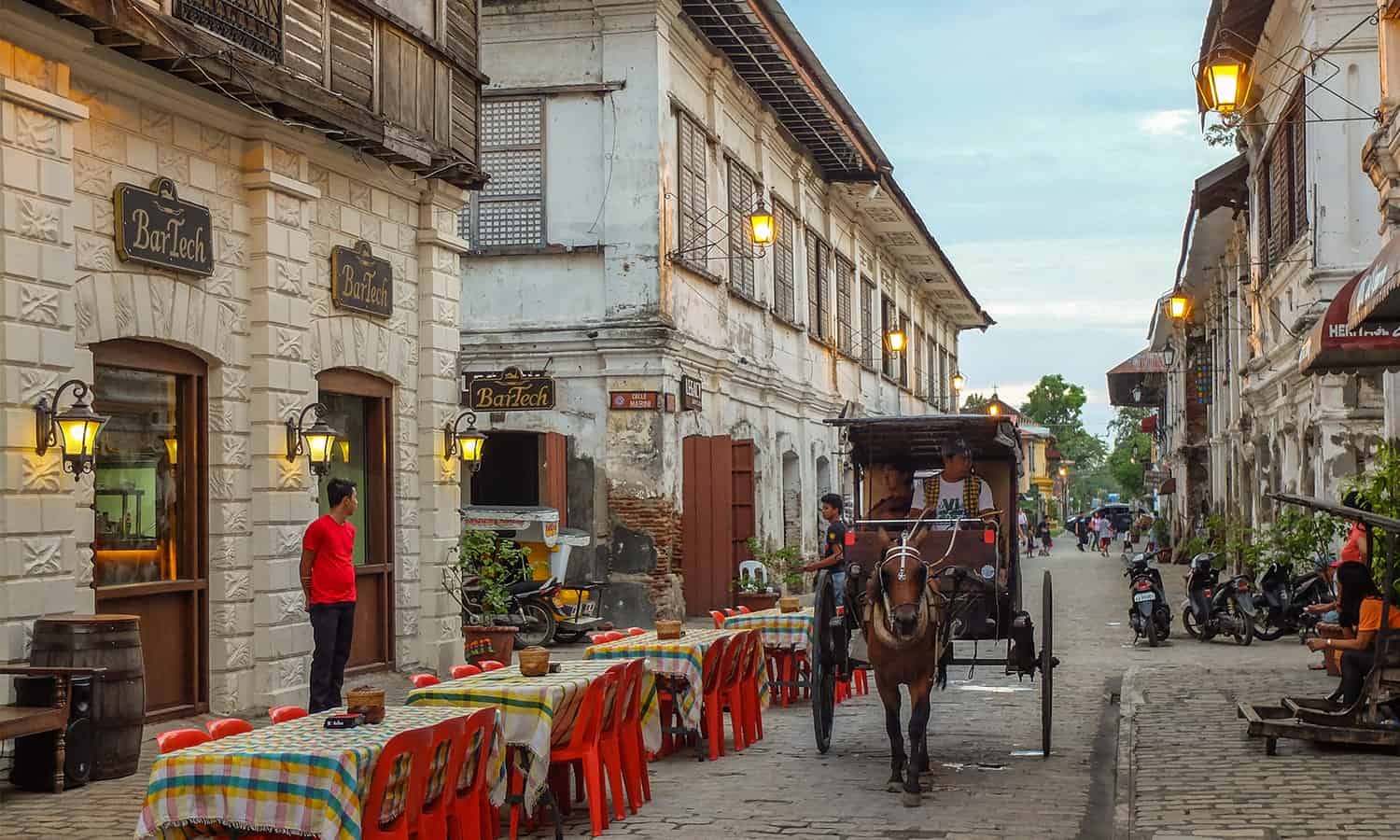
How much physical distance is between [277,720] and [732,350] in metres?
17.7

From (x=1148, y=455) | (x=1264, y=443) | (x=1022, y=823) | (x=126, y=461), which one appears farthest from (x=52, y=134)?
(x=1148, y=455)

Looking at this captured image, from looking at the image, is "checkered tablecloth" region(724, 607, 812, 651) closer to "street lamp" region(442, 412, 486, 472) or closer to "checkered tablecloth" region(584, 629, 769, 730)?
"checkered tablecloth" region(584, 629, 769, 730)

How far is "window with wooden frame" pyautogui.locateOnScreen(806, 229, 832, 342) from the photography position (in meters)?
30.8

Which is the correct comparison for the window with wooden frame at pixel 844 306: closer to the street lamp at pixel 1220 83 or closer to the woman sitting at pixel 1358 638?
the street lamp at pixel 1220 83

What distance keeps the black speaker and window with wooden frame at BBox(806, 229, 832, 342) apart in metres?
21.9

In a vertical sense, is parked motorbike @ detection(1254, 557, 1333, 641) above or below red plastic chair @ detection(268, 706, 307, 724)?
below

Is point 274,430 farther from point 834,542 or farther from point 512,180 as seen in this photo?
point 512,180

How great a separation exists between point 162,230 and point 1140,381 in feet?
180

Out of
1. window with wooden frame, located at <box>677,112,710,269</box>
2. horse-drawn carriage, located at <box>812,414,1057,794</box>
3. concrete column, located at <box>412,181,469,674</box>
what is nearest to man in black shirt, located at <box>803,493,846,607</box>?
horse-drawn carriage, located at <box>812,414,1057,794</box>

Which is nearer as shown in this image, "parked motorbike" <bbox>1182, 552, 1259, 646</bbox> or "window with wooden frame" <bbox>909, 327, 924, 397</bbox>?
"parked motorbike" <bbox>1182, 552, 1259, 646</bbox>

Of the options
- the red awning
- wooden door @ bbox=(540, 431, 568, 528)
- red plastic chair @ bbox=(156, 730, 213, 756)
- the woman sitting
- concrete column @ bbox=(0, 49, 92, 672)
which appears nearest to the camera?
red plastic chair @ bbox=(156, 730, 213, 756)

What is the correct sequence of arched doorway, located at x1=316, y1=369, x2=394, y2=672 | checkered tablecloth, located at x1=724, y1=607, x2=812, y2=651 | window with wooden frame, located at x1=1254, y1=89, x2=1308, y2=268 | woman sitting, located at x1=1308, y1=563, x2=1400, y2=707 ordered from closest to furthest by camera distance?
woman sitting, located at x1=1308, y1=563, x2=1400, y2=707 → checkered tablecloth, located at x1=724, y1=607, x2=812, y2=651 → arched doorway, located at x1=316, y1=369, x2=394, y2=672 → window with wooden frame, located at x1=1254, y1=89, x2=1308, y2=268

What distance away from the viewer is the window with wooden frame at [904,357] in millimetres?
42284

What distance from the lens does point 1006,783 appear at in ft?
32.1
